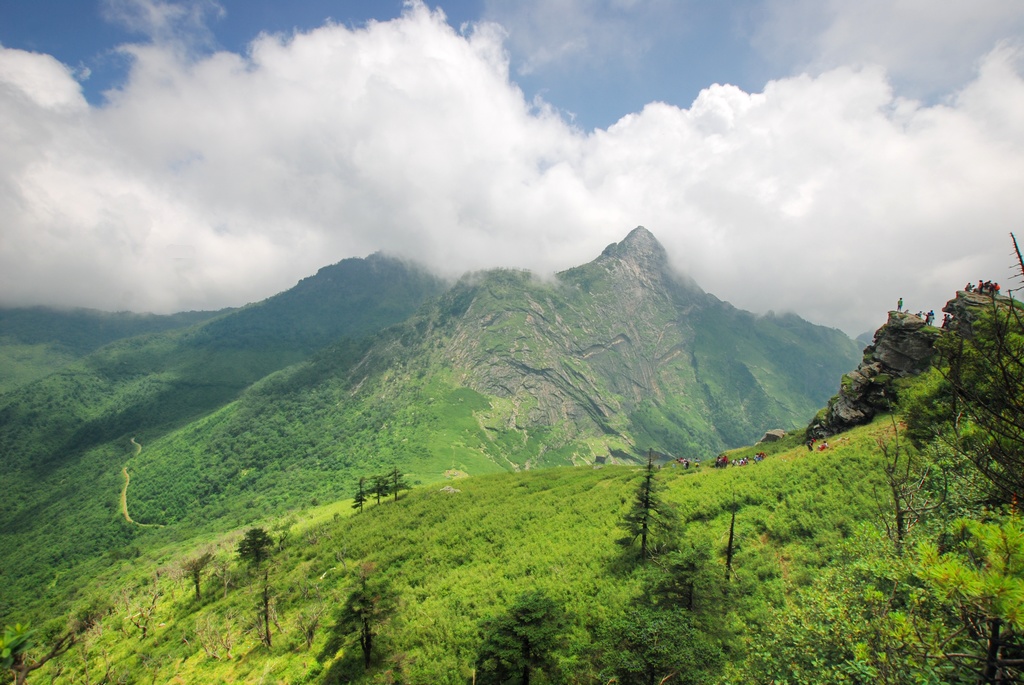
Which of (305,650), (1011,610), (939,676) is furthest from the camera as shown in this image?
(305,650)

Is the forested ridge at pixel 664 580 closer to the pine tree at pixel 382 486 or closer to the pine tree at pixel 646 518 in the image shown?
the pine tree at pixel 646 518

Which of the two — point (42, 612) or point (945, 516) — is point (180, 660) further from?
point (42, 612)

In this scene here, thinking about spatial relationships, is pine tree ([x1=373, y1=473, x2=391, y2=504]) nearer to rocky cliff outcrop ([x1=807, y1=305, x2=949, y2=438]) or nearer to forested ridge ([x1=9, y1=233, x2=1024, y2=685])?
forested ridge ([x1=9, y1=233, x2=1024, y2=685])

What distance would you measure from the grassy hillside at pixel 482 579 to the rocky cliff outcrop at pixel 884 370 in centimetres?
886

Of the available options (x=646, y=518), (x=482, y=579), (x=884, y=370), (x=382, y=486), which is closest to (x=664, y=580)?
(x=646, y=518)

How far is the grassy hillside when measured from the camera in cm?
3266

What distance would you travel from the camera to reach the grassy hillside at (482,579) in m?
32.7

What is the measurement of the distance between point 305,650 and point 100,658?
104 ft

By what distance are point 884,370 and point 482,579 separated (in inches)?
2622

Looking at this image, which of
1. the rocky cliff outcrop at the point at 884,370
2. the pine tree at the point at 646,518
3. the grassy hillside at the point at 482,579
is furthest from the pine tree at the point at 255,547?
the rocky cliff outcrop at the point at 884,370

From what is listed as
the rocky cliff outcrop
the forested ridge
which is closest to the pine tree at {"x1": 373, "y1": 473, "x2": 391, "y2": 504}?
the forested ridge

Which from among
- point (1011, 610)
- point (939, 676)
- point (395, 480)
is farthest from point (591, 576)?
point (395, 480)

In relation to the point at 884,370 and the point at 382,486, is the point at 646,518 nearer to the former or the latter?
the point at 884,370

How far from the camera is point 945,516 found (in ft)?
50.8
